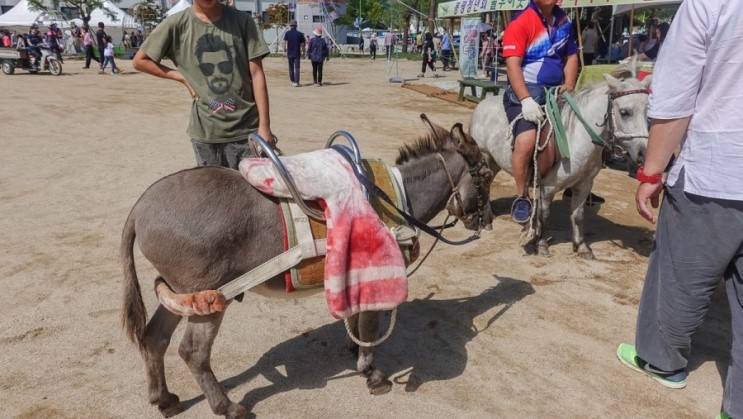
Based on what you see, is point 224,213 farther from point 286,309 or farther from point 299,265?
point 286,309

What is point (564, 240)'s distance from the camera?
579cm

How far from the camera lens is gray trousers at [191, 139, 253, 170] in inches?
142

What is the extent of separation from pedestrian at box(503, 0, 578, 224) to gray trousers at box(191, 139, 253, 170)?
2.55 meters

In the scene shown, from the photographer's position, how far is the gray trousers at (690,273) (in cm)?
260

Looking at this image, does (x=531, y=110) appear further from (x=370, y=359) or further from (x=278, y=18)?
(x=278, y=18)

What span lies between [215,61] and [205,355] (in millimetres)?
1847

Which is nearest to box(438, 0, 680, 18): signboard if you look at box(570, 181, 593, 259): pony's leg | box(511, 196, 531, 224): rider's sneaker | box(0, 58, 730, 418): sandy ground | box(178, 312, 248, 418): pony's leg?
box(0, 58, 730, 418): sandy ground

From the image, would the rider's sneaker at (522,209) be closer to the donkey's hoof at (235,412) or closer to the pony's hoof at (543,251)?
the pony's hoof at (543,251)

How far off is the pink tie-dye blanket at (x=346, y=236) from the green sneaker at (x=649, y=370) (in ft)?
5.77

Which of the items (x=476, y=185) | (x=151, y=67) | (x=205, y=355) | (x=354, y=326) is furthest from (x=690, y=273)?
(x=151, y=67)

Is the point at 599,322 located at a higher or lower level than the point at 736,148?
lower

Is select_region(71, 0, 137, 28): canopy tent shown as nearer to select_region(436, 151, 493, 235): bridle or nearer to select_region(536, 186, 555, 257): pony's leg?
select_region(536, 186, 555, 257): pony's leg

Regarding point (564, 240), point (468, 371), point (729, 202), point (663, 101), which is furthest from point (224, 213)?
point (564, 240)

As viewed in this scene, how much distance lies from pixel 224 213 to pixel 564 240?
168 inches
